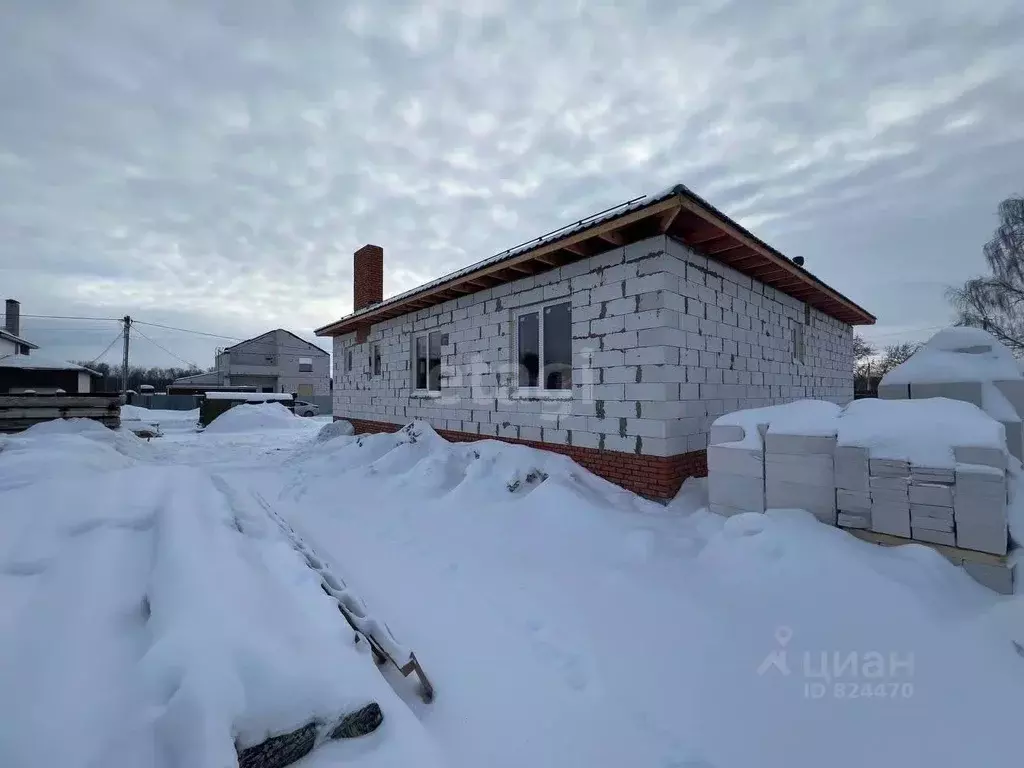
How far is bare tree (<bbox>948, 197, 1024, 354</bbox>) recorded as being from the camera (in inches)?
744

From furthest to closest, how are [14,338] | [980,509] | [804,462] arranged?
[14,338]
[804,462]
[980,509]

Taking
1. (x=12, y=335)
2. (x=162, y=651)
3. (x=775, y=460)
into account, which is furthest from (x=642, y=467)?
(x=12, y=335)

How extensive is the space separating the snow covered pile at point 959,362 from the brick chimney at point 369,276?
Answer: 12464mm

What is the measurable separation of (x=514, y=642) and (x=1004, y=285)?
27678 millimetres

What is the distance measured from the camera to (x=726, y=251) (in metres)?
6.57

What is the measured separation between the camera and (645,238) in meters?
5.91

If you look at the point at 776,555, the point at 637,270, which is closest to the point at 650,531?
the point at 776,555

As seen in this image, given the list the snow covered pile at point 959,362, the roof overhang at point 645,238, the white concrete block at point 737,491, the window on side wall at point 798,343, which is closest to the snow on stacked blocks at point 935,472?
the white concrete block at point 737,491

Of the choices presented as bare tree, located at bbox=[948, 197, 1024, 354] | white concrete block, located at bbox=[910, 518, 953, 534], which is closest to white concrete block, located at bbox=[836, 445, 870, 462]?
white concrete block, located at bbox=[910, 518, 953, 534]

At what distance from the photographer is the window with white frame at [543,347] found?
698 cm

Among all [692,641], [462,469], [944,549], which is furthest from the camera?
[462,469]

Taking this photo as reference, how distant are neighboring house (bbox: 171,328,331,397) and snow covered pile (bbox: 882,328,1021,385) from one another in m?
45.2

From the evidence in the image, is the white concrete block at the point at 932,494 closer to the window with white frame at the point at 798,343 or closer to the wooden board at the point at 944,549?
the wooden board at the point at 944,549

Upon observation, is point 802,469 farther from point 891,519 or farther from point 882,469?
point 891,519
